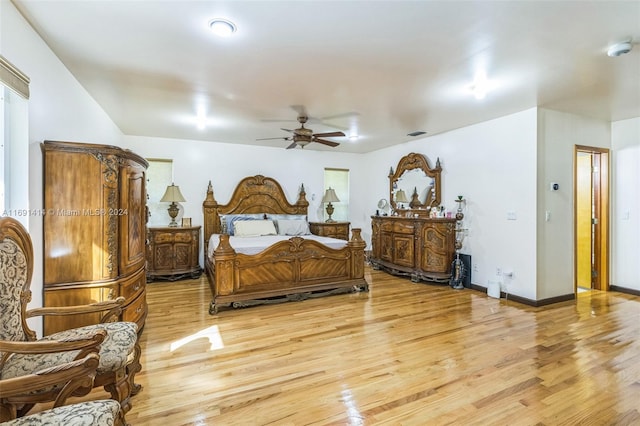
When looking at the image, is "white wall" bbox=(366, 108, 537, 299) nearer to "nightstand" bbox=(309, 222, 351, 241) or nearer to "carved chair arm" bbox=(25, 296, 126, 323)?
"nightstand" bbox=(309, 222, 351, 241)

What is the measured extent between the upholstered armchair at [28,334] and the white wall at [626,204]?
6.36 metres

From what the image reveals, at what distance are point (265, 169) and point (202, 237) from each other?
1876mm

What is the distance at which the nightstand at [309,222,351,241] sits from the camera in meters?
6.47

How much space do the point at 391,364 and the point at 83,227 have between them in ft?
8.81

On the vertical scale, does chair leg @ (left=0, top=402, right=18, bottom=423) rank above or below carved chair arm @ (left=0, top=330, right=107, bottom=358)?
below

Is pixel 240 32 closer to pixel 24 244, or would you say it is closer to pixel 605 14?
pixel 24 244

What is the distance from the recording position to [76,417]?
1.21 m

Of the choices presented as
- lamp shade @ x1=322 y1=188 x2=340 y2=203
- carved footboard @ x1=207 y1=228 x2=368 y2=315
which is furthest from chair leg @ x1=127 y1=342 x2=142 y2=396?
lamp shade @ x1=322 y1=188 x2=340 y2=203

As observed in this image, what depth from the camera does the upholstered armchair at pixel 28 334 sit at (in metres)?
1.59

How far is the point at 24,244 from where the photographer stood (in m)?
1.80

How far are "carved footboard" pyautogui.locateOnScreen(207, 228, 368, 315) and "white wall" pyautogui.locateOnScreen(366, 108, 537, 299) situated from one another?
6.20ft

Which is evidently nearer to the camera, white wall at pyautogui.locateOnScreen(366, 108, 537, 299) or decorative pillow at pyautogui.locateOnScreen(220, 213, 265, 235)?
white wall at pyautogui.locateOnScreen(366, 108, 537, 299)

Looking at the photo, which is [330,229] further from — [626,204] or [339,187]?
[626,204]

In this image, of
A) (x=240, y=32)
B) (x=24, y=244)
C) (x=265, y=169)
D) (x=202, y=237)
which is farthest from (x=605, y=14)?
(x=202, y=237)
